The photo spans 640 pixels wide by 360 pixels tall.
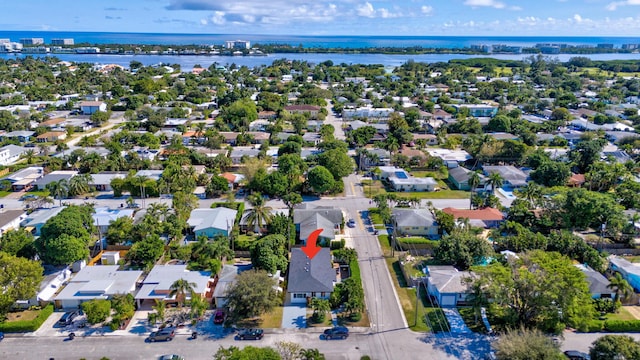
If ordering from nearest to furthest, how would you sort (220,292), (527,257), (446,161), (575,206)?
1. (527,257)
2. (220,292)
3. (575,206)
4. (446,161)

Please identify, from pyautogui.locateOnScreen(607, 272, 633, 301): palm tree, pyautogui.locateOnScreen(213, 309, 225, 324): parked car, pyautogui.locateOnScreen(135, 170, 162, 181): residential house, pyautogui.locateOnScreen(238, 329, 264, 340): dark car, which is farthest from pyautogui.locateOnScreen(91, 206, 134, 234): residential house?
pyautogui.locateOnScreen(607, 272, 633, 301): palm tree

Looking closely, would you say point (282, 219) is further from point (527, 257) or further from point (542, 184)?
point (542, 184)

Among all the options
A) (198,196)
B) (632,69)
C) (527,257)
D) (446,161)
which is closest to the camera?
(527,257)

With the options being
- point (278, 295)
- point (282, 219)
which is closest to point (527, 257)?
point (278, 295)

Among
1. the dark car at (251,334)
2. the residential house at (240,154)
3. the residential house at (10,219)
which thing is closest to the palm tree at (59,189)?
the residential house at (10,219)

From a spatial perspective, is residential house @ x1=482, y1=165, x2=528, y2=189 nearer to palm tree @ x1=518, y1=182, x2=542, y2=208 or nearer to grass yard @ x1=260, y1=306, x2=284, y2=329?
palm tree @ x1=518, y1=182, x2=542, y2=208

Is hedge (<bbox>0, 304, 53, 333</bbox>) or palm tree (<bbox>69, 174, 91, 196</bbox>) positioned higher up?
palm tree (<bbox>69, 174, 91, 196</bbox>)

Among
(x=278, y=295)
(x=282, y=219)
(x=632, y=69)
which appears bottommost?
(x=278, y=295)
